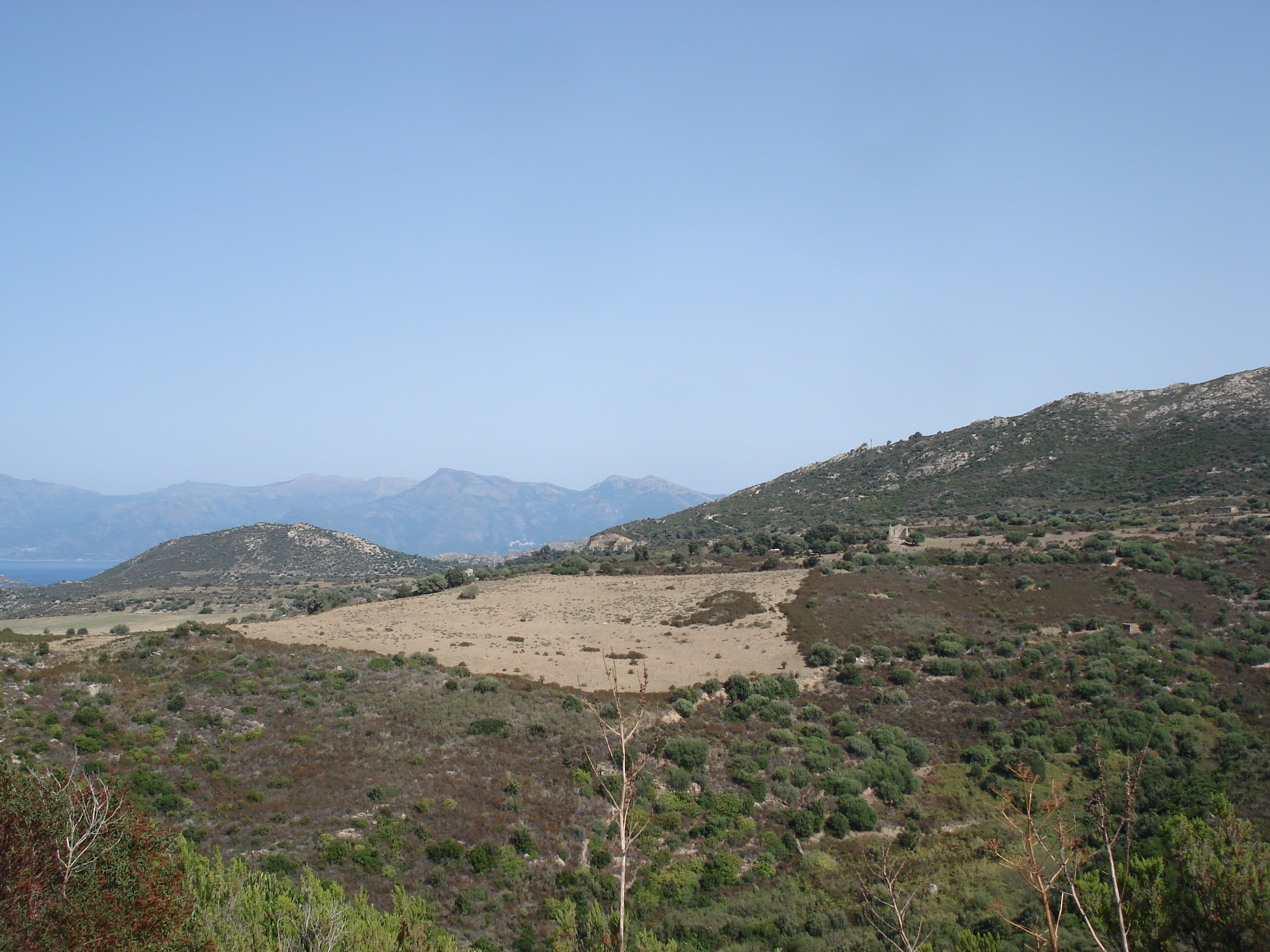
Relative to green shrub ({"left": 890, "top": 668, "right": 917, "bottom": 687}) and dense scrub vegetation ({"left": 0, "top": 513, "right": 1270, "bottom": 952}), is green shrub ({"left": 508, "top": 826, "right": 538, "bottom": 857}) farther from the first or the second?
green shrub ({"left": 890, "top": 668, "right": 917, "bottom": 687})

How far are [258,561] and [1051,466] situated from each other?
117645mm

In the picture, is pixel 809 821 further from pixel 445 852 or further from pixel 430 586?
pixel 430 586

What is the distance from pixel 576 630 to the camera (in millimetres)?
41344

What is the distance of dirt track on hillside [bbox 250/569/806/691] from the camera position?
33.3 m

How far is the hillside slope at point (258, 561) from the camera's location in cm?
9681

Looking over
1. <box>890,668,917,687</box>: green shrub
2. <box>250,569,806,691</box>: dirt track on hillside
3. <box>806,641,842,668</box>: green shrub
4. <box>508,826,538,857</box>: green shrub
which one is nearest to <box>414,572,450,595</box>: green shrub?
<box>250,569,806,691</box>: dirt track on hillside

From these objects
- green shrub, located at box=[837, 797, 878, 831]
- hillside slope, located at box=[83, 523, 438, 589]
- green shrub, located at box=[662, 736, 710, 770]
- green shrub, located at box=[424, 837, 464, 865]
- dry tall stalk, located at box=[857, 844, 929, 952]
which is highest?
hillside slope, located at box=[83, 523, 438, 589]

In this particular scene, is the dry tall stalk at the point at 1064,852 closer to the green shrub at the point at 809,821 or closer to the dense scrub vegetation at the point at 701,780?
the dense scrub vegetation at the point at 701,780

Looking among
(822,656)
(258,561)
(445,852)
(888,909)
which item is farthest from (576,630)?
(258,561)

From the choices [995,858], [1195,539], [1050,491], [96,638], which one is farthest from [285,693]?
[1050,491]

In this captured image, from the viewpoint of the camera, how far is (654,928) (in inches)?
578

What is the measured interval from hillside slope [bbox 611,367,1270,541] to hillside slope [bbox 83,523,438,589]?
4968 cm

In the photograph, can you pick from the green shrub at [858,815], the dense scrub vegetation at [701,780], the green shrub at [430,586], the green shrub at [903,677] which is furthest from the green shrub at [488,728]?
the green shrub at [430,586]

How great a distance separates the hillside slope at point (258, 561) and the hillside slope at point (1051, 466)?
49678mm
